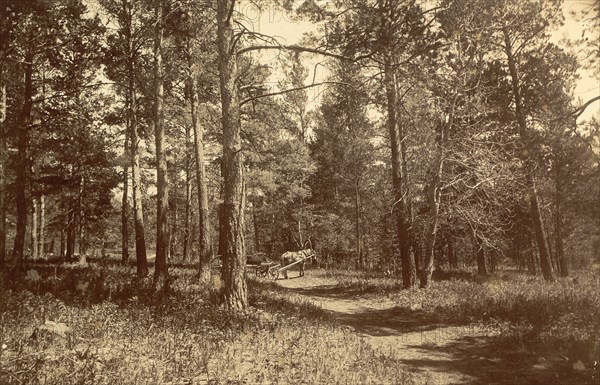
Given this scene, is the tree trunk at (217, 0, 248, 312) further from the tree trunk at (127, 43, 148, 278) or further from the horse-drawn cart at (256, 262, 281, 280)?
the horse-drawn cart at (256, 262, 281, 280)

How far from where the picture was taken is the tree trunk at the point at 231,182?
8.49m

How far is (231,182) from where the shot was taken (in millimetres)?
8586

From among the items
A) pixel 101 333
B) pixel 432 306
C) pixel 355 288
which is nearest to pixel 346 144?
pixel 355 288

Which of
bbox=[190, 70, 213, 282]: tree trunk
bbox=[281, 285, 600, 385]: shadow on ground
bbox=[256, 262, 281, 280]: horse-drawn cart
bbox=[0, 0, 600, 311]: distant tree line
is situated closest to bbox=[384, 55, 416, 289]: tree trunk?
bbox=[0, 0, 600, 311]: distant tree line

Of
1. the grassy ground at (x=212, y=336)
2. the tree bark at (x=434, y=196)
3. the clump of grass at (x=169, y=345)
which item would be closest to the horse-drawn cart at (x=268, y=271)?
the tree bark at (x=434, y=196)

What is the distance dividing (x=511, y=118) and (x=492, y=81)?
1.87m

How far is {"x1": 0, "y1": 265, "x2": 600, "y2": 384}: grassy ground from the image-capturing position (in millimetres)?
5559

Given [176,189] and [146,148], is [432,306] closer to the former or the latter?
[146,148]

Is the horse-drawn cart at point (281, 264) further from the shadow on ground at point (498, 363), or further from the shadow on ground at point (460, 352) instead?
the shadow on ground at point (498, 363)

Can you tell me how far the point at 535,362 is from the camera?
7.05m

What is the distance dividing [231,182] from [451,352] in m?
5.72

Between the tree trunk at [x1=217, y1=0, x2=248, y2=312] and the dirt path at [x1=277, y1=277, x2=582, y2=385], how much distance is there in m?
3.22

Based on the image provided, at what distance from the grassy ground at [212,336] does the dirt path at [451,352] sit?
0.17 m

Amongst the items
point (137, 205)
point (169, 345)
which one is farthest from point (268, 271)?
point (169, 345)
